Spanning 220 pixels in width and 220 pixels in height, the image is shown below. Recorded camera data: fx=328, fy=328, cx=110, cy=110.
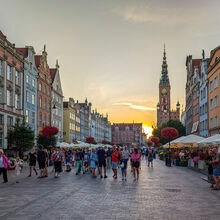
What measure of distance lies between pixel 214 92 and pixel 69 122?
43.9 meters

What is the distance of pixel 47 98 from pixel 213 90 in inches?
1066

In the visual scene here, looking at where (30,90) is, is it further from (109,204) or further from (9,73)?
(109,204)

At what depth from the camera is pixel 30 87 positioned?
4481 cm

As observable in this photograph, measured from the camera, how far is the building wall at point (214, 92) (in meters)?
38.4

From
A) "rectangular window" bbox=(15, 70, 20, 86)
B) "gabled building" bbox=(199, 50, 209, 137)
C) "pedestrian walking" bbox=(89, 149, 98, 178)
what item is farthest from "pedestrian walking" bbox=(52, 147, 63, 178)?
"gabled building" bbox=(199, 50, 209, 137)

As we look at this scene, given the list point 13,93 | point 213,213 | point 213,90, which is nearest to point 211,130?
point 213,90

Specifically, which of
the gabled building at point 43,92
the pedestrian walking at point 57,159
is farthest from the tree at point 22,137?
the gabled building at point 43,92

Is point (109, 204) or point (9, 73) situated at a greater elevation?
point (9, 73)

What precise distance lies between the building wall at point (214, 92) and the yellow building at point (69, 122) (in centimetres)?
3937

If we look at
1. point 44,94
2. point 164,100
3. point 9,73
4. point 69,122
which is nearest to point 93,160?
point 9,73

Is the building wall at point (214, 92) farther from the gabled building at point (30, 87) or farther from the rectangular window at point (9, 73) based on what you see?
the gabled building at point (30, 87)

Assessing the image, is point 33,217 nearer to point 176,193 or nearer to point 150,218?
point 150,218

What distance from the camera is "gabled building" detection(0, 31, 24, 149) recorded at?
112ft

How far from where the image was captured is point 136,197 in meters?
11.1
